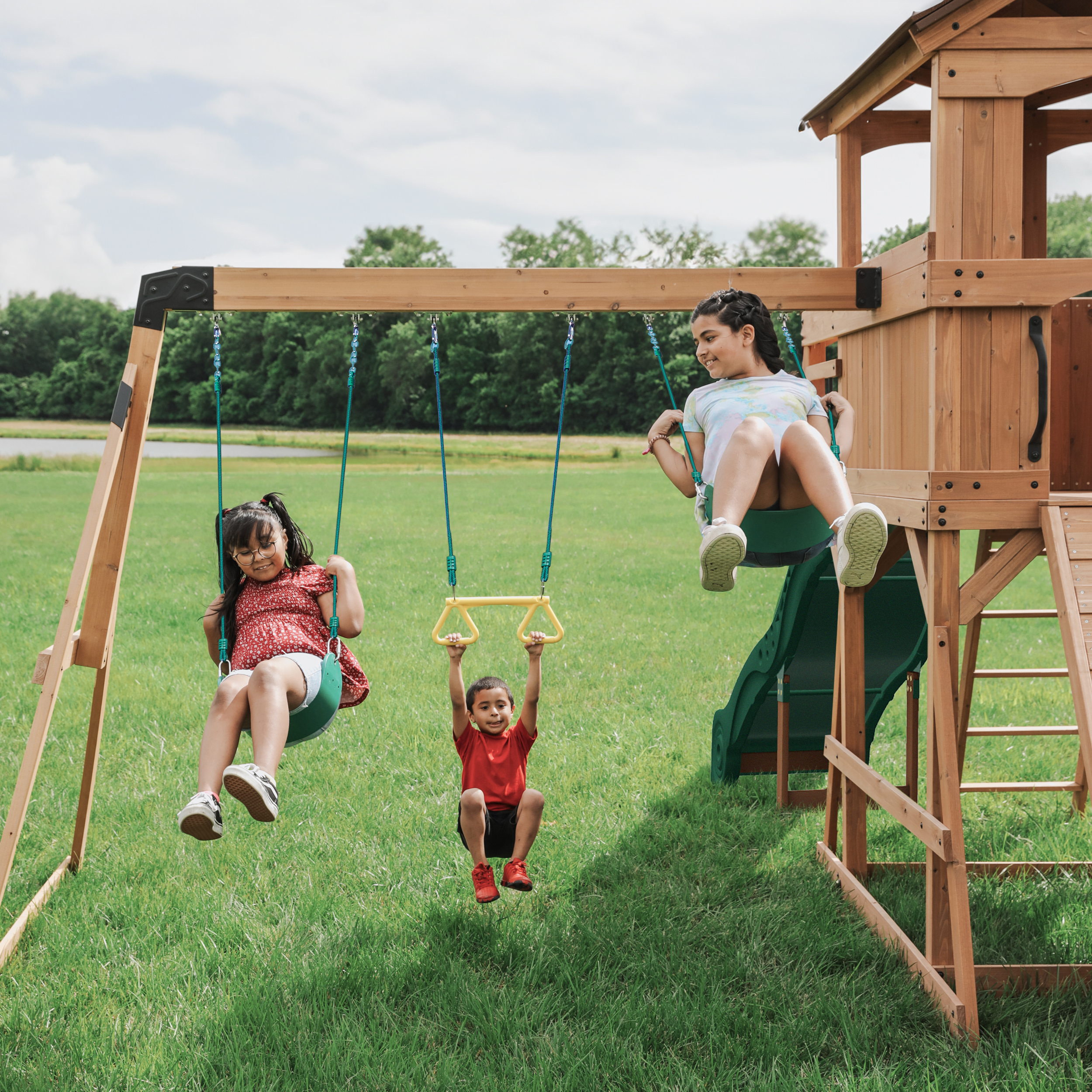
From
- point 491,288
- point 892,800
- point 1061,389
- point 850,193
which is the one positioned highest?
point 850,193

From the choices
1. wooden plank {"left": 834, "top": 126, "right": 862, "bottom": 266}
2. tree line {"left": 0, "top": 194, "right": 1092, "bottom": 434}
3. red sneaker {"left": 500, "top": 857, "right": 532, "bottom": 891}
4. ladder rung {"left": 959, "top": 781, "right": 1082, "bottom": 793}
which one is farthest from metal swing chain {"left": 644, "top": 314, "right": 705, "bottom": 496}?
tree line {"left": 0, "top": 194, "right": 1092, "bottom": 434}

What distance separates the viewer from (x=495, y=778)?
4465 millimetres

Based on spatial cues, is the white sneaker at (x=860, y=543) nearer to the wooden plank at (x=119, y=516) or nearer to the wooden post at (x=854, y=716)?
the wooden post at (x=854, y=716)

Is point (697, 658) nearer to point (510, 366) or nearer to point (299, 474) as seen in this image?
point (299, 474)

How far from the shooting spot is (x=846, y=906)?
4.83 m

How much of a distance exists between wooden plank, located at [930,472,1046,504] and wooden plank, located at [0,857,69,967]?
14.1ft

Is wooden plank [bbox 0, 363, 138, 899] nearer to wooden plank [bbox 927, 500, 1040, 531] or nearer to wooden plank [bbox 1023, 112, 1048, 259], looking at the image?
wooden plank [bbox 927, 500, 1040, 531]

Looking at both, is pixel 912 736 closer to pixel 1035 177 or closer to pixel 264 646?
pixel 1035 177

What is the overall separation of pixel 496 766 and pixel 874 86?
11.8ft

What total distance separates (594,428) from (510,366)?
30.7 ft

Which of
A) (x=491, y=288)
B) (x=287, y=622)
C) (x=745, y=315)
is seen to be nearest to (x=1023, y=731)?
(x=745, y=315)

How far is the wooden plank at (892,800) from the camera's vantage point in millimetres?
4016

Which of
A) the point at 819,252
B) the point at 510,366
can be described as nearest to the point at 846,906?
the point at 510,366

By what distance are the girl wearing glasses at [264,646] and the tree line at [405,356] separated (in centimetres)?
1773
